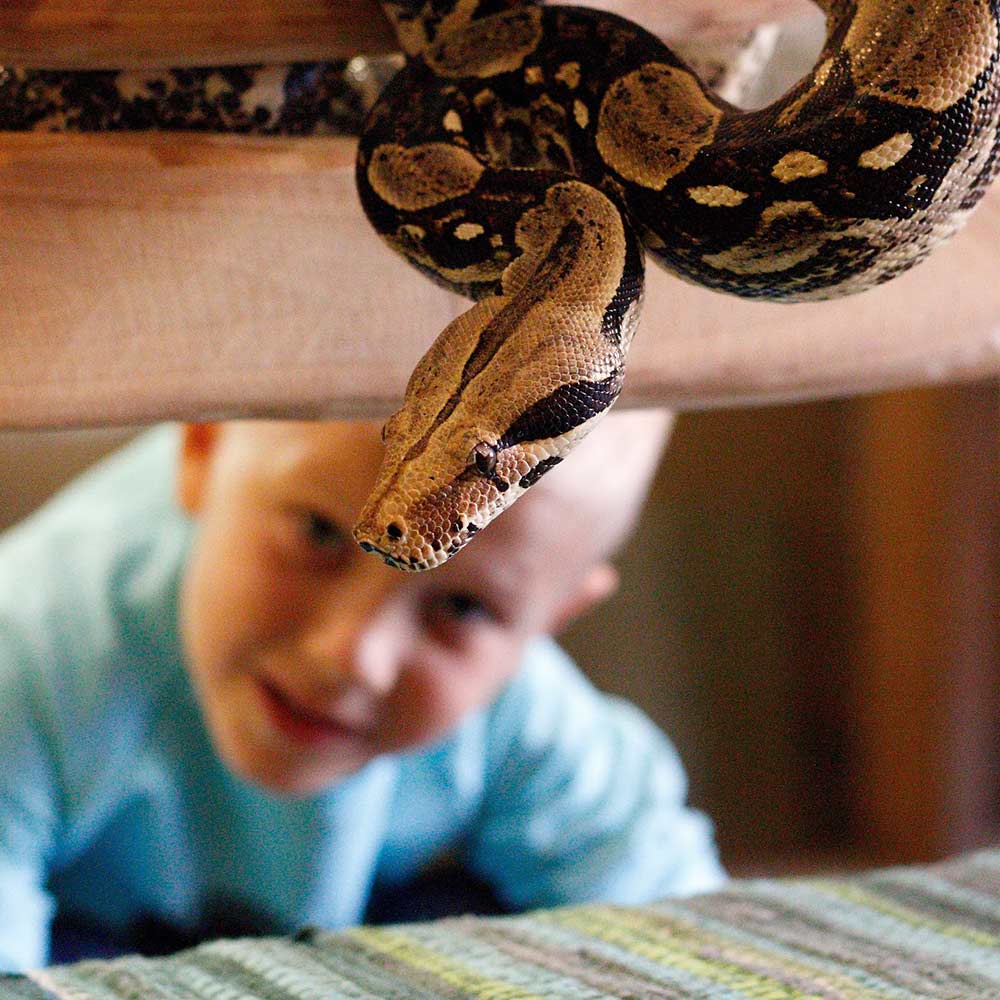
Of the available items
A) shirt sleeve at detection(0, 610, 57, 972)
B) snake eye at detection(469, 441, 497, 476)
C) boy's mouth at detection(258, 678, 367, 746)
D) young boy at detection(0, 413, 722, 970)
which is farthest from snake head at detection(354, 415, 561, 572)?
shirt sleeve at detection(0, 610, 57, 972)

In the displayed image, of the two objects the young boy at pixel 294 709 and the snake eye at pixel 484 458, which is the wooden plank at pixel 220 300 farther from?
the young boy at pixel 294 709

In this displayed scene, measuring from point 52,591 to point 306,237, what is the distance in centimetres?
75

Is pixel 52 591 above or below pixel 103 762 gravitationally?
above

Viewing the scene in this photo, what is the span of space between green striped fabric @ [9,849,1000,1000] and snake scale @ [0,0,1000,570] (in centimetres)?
25

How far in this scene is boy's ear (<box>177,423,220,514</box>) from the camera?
124 centimetres

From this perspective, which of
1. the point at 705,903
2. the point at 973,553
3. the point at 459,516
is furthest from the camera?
the point at 973,553

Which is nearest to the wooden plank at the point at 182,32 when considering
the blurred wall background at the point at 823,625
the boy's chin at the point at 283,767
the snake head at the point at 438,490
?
the snake head at the point at 438,490

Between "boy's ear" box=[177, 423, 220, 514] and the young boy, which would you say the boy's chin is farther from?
"boy's ear" box=[177, 423, 220, 514]

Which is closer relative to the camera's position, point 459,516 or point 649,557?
point 459,516

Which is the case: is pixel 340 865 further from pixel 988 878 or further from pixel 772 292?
pixel 772 292

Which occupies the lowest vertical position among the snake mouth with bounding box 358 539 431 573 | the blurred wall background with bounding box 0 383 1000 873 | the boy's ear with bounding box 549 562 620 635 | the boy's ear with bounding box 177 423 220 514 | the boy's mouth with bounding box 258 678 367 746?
the blurred wall background with bounding box 0 383 1000 873

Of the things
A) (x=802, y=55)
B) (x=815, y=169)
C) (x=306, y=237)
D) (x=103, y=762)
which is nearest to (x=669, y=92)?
(x=815, y=169)

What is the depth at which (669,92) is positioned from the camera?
1.70 feet

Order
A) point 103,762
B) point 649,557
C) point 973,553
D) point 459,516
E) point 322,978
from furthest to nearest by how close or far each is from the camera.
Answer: point 649,557, point 973,553, point 103,762, point 322,978, point 459,516
